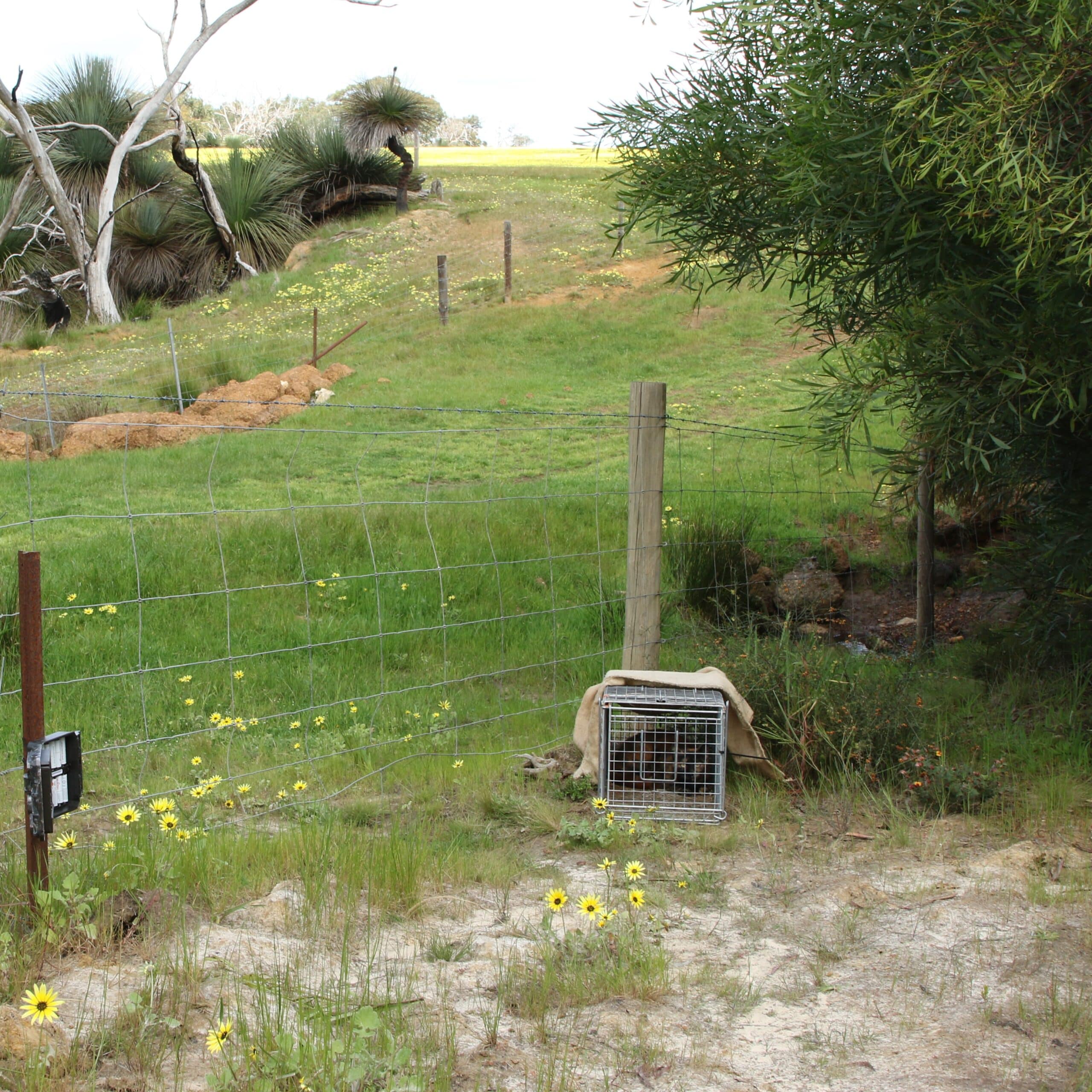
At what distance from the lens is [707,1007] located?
2576mm

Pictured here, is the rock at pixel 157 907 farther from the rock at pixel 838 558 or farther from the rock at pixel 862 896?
the rock at pixel 838 558

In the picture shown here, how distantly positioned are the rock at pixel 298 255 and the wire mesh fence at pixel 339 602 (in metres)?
14.9

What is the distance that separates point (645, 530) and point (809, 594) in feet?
7.64

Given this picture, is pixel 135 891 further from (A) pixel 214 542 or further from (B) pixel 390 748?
(A) pixel 214 542

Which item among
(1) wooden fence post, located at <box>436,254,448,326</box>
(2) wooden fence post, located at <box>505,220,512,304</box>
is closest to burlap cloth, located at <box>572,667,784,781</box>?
(1) wooden fence post, located at <box>436,254,448,326</box>

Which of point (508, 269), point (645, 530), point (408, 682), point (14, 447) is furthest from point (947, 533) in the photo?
point (508, 269)

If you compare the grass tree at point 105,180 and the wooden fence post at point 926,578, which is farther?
the grass tree at point 105,180

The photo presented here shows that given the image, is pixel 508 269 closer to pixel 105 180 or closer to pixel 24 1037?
pixel 105 180

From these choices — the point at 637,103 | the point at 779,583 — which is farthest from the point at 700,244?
the point at 779,583

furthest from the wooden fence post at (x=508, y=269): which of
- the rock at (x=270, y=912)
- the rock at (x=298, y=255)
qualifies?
the rock at (x=270, y=912)

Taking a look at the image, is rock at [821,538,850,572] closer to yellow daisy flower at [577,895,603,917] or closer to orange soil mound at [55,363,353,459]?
yellow daisy flower at [577,895,603,917]

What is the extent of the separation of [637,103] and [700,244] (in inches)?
29.2

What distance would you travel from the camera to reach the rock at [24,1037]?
2.09 m

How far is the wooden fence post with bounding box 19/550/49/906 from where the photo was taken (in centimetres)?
262
